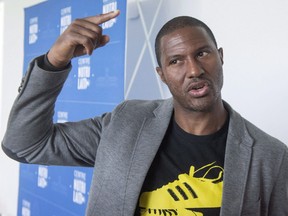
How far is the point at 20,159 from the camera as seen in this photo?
3.23ft

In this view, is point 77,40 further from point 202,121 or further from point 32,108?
point 202,121

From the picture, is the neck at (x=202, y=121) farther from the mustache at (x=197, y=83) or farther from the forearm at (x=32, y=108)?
the forearm at (x=32, y=108)

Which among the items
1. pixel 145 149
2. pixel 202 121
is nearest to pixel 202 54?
pixel 202 121

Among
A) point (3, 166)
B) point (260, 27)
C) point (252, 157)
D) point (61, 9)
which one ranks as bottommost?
point (3, 166)

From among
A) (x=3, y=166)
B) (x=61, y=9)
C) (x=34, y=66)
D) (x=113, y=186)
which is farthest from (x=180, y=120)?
(x=3, y=166)

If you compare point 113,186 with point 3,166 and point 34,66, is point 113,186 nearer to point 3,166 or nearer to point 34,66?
point 34,66

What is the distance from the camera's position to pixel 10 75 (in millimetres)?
3182

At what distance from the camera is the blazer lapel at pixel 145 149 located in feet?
2.93

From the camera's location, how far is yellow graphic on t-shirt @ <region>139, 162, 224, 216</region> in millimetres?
891

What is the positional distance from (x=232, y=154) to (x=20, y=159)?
0.58 meters

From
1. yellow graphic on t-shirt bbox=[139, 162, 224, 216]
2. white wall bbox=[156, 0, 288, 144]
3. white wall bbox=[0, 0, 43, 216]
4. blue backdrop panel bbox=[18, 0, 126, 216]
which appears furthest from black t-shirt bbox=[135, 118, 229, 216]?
white wall bbox=[0, 0, 43, 216]

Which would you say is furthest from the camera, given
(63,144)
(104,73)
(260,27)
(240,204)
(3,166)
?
(3,166)

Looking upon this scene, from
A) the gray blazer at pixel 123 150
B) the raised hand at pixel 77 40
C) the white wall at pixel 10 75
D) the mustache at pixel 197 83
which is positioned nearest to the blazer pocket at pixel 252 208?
the gray blazer at pixel 123 150

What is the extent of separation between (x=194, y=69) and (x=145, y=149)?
0.25 meters
